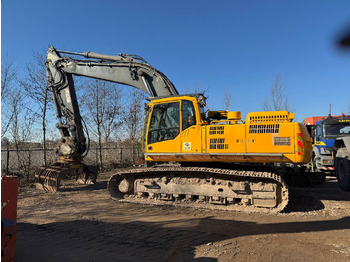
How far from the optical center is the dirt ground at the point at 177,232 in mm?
3771

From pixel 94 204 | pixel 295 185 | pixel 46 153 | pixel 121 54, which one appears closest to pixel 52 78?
pixel 121 54

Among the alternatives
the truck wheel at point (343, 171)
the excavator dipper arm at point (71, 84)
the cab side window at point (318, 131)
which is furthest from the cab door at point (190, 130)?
the cab side window at point (318, 131)

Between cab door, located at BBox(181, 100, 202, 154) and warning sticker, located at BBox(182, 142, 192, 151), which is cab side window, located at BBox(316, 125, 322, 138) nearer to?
cab door, located at BBox(181, 100, 202, 154)

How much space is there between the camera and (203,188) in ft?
22.4

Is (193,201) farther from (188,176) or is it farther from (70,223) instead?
(70,223)

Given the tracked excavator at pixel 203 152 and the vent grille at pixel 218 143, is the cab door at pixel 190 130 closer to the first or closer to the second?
the tracked excavator at pixel 203 152

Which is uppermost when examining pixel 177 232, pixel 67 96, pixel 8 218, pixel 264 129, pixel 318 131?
pixel 67 96

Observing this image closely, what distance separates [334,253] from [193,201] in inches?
145

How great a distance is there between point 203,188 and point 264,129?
2.23 metres

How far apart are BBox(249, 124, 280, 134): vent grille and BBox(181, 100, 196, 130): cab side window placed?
1.51 metres

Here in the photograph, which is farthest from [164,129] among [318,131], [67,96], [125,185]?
[318,131]

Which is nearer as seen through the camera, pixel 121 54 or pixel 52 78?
pixel 121 54

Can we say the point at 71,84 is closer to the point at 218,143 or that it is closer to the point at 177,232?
the point at 218,143

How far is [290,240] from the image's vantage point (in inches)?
171
